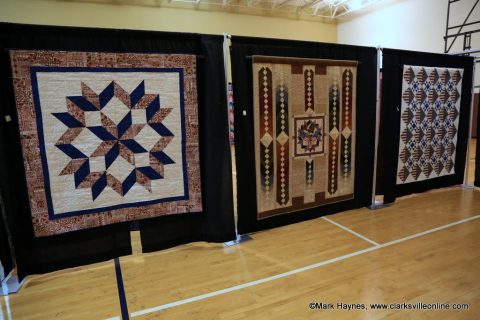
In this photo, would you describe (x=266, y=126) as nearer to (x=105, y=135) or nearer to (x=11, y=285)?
(x=105, y=135)

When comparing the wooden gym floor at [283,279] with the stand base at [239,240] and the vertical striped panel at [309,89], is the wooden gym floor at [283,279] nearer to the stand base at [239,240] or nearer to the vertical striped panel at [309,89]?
the stand base at [239,240]

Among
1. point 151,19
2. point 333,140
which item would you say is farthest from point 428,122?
point 151,19

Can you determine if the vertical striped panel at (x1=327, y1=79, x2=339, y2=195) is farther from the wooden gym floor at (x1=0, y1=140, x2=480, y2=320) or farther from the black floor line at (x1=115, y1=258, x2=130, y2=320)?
the black floor line at (x1=115, y1=258, x2=130, y2=320)

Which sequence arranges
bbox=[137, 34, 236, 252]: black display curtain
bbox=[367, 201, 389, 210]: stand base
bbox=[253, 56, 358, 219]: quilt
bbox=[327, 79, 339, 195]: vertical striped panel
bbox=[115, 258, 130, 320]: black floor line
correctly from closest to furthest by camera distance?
bbox=[115, 258, 130, 320]: black floor line, bbox=[137, 34, 236, 252]: black display curtain, bbox=[253, 56, 358, 219]: quilt, bbox=[327, 79, 339, 195]: vertical striped panel, bbox=[367, 201, 389, 210]: stand base

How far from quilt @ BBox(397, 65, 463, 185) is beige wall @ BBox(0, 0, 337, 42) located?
6978 mm

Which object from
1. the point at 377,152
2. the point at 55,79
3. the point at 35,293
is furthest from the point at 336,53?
the point at 35,293

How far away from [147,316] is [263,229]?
1289 millimetres

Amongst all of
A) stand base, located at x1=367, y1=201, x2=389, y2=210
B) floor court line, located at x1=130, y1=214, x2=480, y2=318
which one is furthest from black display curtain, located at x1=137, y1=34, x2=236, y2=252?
stand base, located at x1=367, y1=201, x2=389, y2=210

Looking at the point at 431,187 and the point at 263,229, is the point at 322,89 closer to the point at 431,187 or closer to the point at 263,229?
the point at 263,229

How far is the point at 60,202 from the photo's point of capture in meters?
2.07

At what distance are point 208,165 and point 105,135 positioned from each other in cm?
78

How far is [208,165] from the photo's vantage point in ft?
7.88

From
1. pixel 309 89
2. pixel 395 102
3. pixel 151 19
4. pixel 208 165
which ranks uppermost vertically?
pixel 151 19

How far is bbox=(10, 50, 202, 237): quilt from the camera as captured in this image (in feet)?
6.44
